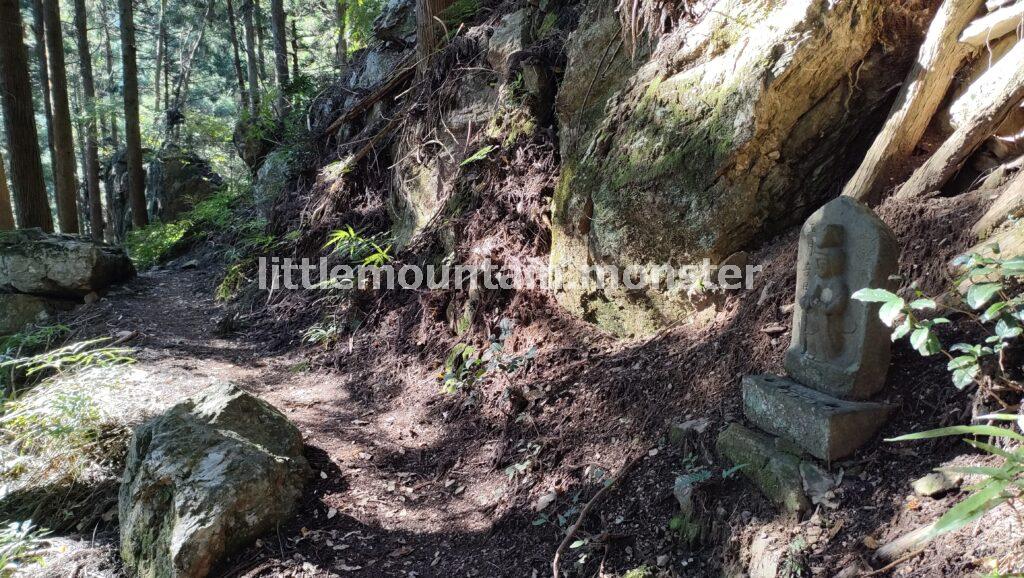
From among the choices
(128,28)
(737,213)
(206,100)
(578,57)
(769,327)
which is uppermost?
(206,100)

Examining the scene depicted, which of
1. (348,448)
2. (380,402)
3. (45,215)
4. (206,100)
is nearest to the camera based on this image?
(348,448)

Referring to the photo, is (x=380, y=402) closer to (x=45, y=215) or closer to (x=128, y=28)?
(x=45, y=215)

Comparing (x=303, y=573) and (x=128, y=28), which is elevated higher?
(x=128, y=28)

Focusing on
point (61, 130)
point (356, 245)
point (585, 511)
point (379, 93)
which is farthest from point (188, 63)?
point (585, 511)

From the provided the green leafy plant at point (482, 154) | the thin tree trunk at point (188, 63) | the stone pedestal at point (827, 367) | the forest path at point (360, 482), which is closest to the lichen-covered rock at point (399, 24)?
the green leafy plant at point (482, 154)

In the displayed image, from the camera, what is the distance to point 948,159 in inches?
127

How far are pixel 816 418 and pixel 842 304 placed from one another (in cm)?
57

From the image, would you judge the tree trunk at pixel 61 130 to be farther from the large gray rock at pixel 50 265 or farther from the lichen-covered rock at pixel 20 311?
the lichen-covered rock at pixel 20 311

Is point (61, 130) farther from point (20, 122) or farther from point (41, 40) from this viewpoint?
point (41, 40)

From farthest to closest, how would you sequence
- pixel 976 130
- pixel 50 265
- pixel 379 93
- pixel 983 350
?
pixel 379 93 → pixel 50 265 → pixel 976 130 → pixel 983 350

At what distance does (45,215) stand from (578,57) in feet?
27.4

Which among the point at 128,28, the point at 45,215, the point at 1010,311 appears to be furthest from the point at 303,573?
the point at 128,28

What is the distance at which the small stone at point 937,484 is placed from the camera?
2145 millimetres

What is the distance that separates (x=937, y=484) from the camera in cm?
217
